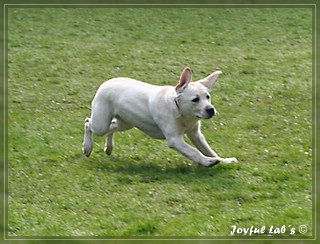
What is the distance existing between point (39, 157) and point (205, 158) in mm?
1902

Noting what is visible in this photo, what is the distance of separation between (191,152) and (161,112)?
50 cm

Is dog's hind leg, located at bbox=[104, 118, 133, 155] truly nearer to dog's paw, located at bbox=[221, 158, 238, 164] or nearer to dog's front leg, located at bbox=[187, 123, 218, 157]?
dog's front leg, located at bbox=[187, 123, 218, 157]

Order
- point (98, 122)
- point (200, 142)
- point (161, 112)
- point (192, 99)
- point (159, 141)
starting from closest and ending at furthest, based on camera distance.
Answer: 1. point (192, 99)
2. point (161, 112)
3. point (200, 142)
4. point (98, 122)
5. point (159, 141)

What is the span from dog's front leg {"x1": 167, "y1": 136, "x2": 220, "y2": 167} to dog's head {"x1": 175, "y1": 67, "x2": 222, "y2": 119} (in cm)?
30

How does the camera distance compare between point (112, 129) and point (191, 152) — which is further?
point (112, 129)

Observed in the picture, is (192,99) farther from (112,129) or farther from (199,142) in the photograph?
(112,129)

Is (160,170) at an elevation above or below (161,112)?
below

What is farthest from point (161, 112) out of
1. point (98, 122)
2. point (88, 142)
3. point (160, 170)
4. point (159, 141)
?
point (159, 141)

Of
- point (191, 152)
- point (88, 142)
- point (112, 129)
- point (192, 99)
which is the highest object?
point (192, 99)

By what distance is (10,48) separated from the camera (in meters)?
15.7

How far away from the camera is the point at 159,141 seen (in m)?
9.64

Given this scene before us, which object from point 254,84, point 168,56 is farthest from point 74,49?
point 254,84

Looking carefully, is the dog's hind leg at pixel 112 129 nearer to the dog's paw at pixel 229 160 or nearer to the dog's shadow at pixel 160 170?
the dog's shadow at pixel 160 170

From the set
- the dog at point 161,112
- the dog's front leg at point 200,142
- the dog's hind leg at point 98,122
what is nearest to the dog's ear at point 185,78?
the dog at point 161,112
